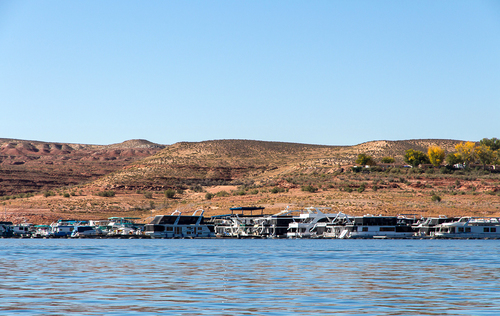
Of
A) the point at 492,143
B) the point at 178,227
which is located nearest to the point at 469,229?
the point at 178,227

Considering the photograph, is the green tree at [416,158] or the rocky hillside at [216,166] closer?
the rocky hillside at [216,166]

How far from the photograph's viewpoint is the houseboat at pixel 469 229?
89812mm

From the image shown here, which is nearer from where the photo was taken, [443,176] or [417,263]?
[417,263]

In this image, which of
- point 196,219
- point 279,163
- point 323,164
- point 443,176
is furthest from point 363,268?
point 279,163

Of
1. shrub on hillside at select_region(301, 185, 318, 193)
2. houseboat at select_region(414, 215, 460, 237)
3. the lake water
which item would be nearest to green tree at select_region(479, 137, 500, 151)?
shrub on hillside at select_region(301, 185, 318, 193)

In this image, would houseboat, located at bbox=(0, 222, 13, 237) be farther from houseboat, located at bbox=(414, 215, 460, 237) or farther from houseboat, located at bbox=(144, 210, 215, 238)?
houseboat, located at bbox=(414, 215, 460, 237)

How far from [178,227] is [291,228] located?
17352mm

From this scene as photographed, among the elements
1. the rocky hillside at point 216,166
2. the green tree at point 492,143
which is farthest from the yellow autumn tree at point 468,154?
the rocky hillside at point 216,166

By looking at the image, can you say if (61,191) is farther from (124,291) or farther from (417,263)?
(124,291)

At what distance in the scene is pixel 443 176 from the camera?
134 m

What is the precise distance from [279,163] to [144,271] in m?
154

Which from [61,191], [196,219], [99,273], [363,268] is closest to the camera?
[99,273]

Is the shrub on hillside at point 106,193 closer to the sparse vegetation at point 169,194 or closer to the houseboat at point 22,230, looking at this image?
the sparse vegetation at point 169,194

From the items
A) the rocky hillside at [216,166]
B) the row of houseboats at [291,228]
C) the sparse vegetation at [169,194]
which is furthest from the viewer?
the rocky hillside at [216,166]
